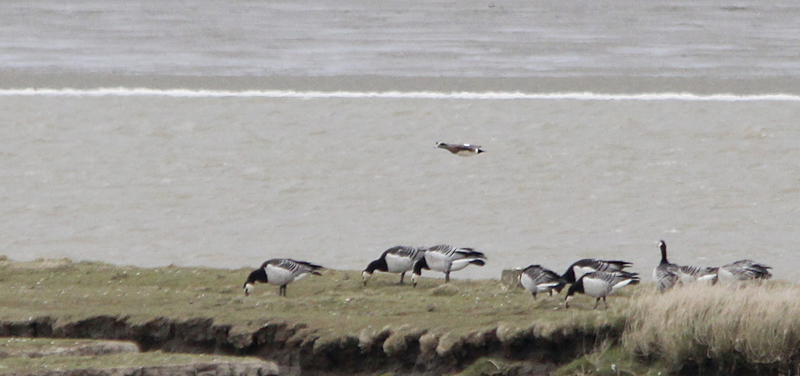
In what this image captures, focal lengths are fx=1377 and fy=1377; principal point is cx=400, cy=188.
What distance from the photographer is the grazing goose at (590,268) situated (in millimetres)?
14023

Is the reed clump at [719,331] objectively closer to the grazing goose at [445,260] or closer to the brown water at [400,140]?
the grazing goose at [445,260]

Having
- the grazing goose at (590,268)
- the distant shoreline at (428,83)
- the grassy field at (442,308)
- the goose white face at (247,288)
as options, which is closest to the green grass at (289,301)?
the grassy field at (442,308)

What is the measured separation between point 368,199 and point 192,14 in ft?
77.4

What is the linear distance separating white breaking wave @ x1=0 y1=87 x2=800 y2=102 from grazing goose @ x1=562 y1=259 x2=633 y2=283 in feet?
57.2

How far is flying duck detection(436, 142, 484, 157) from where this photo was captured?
25.9 meters

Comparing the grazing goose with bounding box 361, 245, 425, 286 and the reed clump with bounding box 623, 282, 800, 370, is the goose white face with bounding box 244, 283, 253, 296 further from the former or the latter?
the reed clump with bounding box 623, 282, 800, 370

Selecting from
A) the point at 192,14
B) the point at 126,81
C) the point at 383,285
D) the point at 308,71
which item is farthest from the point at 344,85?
the point at 383,285

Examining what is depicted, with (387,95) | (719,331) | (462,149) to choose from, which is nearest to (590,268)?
(719,331)

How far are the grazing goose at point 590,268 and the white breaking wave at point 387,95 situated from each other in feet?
57.2

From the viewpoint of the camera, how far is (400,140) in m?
28.2

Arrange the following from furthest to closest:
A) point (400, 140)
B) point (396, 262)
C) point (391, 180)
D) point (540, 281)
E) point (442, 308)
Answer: point (400, 140)
point (391, 180)
point (396, 262)
point (540, 281)
point (442, 308)

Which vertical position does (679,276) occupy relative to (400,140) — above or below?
below

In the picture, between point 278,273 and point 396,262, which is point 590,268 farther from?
point 278,273

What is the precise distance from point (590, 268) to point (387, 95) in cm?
1839
